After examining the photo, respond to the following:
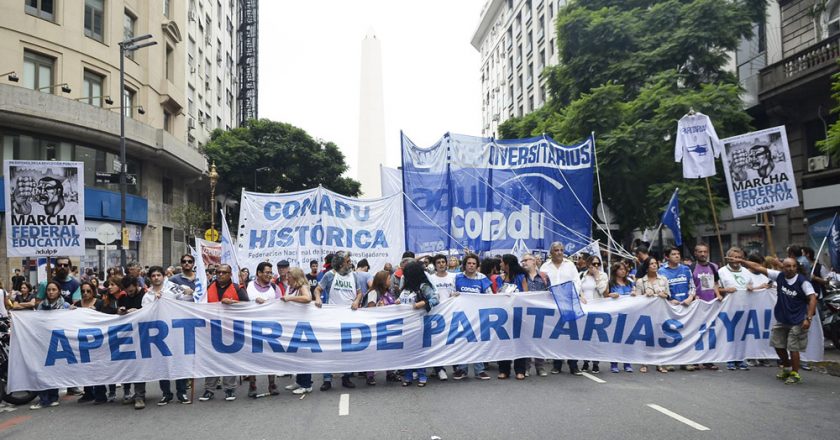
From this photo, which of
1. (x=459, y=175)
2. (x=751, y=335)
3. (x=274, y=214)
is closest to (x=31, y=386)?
(x=274, y=214)

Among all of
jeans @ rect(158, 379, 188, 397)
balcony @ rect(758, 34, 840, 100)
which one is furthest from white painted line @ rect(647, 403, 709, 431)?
balcony @ rect(758, 34, 840, 100)

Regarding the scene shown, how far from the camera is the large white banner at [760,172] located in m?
10.4

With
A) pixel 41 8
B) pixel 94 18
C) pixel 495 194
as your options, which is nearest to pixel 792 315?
pixel 495 194

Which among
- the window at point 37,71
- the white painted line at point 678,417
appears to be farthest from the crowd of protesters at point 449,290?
the window at point 37,71

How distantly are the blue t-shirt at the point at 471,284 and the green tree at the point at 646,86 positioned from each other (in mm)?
11382

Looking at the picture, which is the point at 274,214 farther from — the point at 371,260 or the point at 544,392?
the point at 544,392

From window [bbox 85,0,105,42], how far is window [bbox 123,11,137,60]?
63.9 inches

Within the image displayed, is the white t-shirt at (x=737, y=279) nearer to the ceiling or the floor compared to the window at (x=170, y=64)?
nearer to the floor

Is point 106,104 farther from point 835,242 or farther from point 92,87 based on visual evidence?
point 835,242

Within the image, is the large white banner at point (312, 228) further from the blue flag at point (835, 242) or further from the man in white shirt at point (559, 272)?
the blue flag at point (835, 242)

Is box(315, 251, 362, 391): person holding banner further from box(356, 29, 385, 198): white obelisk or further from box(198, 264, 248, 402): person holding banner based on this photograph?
box(356, 29, 385, 198): white obelisk

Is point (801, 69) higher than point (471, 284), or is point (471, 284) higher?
point (801, 69)

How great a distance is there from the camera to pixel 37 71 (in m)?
24.4

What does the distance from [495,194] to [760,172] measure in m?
4.34
